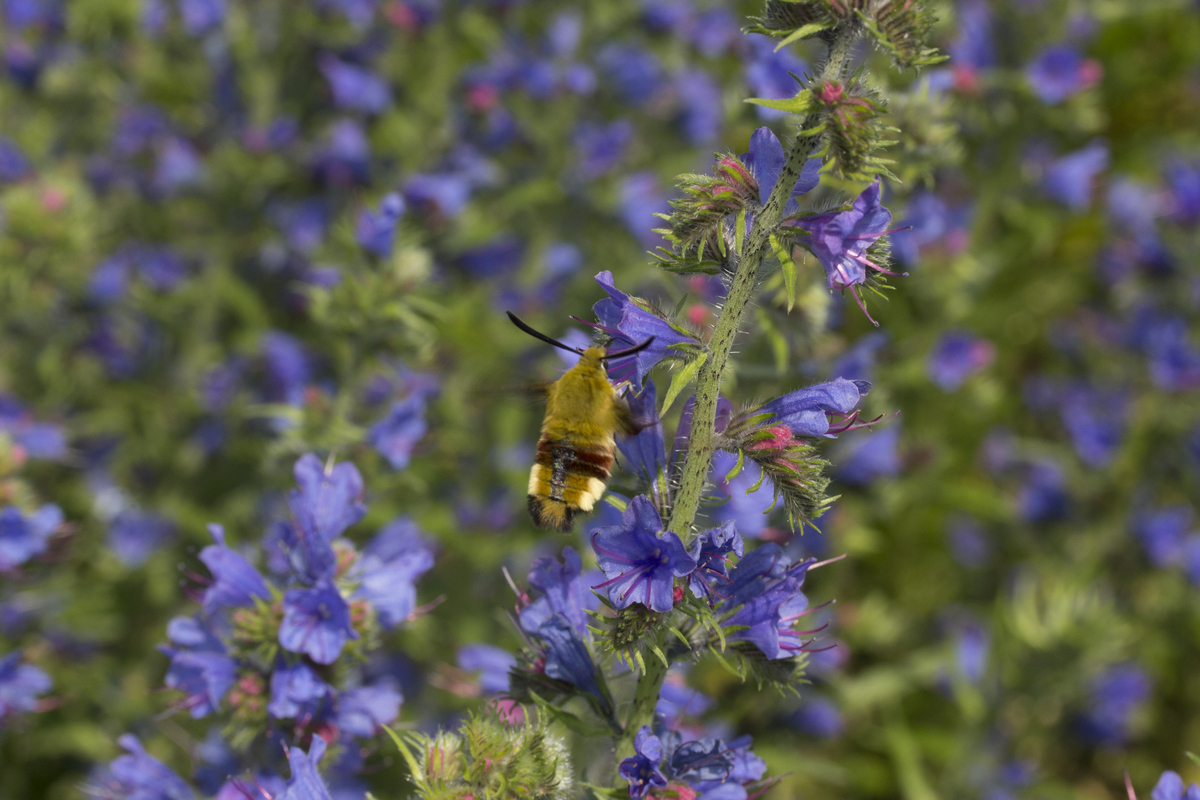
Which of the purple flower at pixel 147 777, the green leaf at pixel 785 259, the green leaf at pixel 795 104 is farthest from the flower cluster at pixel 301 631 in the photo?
the green leaf at pixel 795 104

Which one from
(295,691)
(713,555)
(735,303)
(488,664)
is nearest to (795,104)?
(735,303)

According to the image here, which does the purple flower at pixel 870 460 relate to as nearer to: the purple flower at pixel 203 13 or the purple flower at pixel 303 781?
the purple flower at pixel 303 781

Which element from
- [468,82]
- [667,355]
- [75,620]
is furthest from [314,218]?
[667,355]

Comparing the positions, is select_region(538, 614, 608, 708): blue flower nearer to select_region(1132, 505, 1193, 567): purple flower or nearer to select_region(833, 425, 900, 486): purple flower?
select_region(833, 425, 900, 486): purple flower

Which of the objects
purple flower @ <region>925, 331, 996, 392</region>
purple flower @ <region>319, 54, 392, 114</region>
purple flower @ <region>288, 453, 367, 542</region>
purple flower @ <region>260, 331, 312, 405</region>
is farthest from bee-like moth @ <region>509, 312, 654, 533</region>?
purple flower @ <region>319, 54, 392, 114</region>

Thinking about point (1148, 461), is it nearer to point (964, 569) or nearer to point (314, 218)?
point (964, 569)

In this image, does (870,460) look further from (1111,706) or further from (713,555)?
(713,555)
